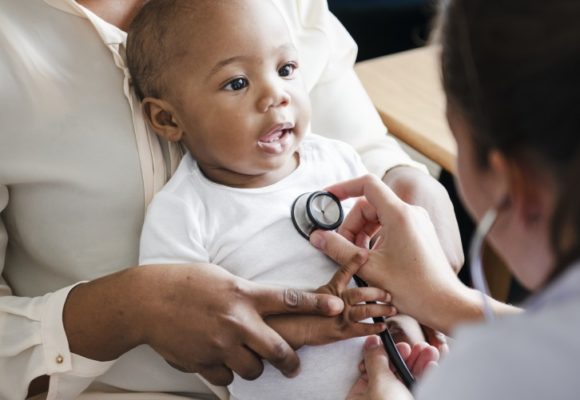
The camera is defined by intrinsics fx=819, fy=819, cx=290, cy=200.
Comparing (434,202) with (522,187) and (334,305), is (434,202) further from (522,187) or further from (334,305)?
(522,187)

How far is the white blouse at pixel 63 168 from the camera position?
3.87ft

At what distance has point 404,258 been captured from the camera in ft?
3.79

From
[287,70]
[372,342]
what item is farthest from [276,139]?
[372,342]

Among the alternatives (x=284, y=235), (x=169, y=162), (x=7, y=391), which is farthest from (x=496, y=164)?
(x=7, y=391)

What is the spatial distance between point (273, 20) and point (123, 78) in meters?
0.25

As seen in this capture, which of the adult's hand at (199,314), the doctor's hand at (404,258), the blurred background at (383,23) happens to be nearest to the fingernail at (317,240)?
the doctor's hand at (404,258)

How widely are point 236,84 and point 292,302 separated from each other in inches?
13.3

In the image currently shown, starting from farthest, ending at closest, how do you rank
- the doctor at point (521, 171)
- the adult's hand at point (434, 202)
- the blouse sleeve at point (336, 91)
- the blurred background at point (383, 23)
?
the blurred background at point (383, 23) < the blouse sleeve at point (336, 91) < the adult's hand at point (434, 202) < the doctor at point (521, 171)

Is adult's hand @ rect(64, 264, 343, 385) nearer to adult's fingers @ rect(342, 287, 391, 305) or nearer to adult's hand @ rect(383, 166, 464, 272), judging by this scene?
adult's fingers @ rect(342, 287, 391, 305)

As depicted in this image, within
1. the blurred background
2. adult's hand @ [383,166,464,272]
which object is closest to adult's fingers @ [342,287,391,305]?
adult's hand @ [383,166,464,272]

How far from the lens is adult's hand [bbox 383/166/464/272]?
1.35 metres

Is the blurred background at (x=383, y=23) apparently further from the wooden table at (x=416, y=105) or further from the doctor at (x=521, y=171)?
the doctor at (x=521, y=171)

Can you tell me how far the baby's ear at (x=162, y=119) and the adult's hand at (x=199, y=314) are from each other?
0.22 m

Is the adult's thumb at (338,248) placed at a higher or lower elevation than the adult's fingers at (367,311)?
higher
